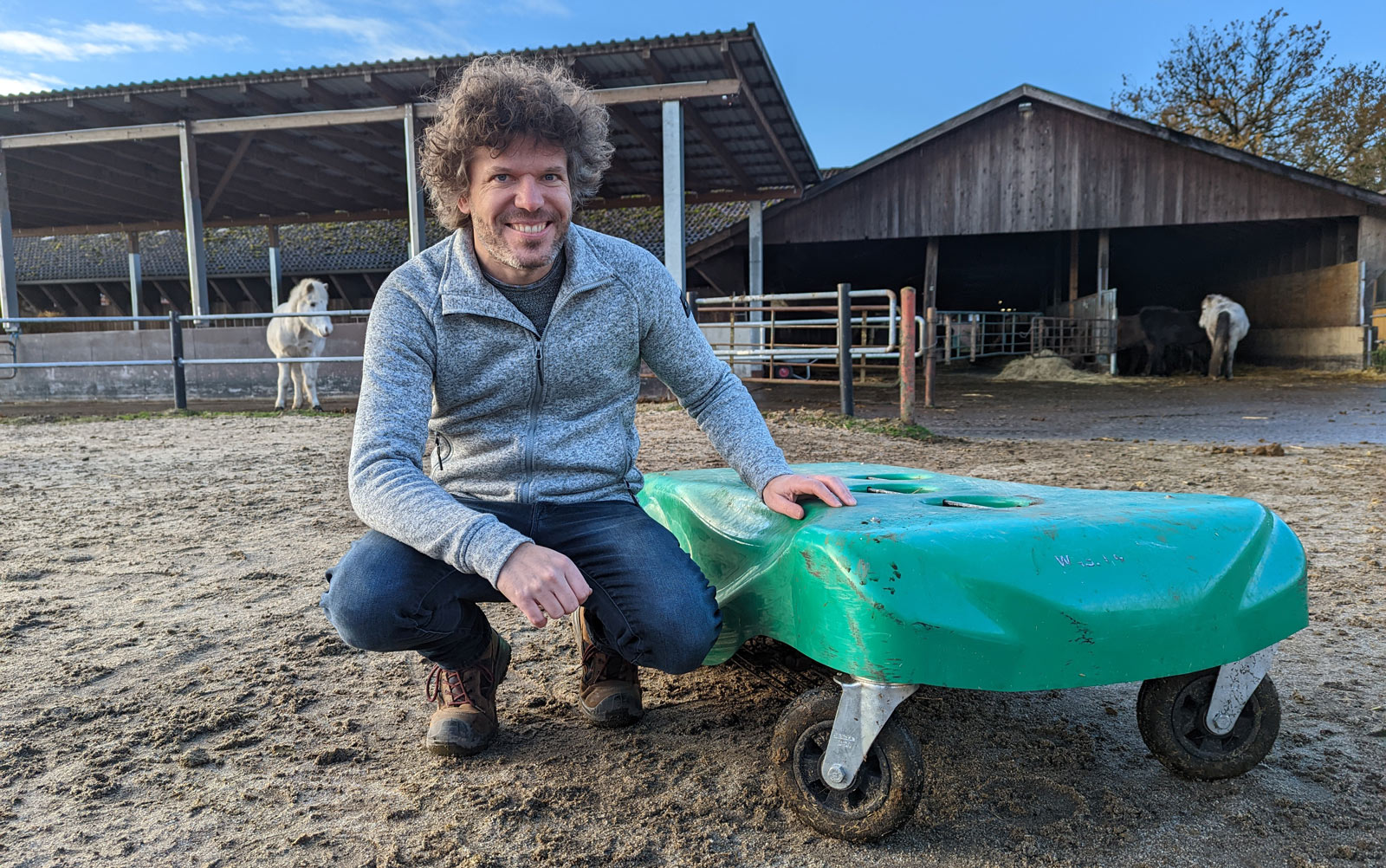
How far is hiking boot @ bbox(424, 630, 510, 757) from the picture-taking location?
5.42 feet

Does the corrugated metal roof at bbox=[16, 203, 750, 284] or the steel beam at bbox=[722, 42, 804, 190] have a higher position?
the steel beam at bbox=[722, 42, 804, 190]

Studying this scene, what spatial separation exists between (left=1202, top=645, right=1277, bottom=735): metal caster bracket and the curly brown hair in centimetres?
146

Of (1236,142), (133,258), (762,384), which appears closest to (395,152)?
(762,384)

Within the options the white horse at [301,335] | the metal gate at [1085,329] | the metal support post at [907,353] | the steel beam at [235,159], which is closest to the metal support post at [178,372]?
the white horse at [301,335]

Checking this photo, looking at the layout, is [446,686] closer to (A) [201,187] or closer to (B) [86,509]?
(B) [86,509]

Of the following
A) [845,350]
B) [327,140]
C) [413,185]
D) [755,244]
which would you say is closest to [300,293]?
[413,185]

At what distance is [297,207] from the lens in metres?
17.5

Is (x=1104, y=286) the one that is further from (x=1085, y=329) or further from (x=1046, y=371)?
(x=1046, y=371)

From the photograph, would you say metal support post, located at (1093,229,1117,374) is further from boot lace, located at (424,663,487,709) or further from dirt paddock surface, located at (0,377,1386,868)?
boot lace, located at (424,663,487,709)

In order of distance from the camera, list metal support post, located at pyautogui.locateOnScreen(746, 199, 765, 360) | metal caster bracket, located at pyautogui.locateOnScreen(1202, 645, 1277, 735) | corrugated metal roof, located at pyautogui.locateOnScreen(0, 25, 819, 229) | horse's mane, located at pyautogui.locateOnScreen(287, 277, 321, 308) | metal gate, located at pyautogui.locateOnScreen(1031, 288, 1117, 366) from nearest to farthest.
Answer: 1. metal caster bracket, located at pyautogui.locateOnScreen(1202, 645, 1277, 735)
2. horse's mane, located at pyautogui.locateOnScreen(287, 277, 321, 308)
3. corrugated metal roof, located at pyautogui.locateOnScreen(0, 25, 819, 229)
4. metal gate, located at pyautogui.locateOnScreen(1031, 288, 1117, 366)
5. metal support post, located at pyautogui.locateOnScreen(746, 199, 765, 360)

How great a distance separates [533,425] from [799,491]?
20.6 inches

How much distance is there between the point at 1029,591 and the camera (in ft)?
4.29

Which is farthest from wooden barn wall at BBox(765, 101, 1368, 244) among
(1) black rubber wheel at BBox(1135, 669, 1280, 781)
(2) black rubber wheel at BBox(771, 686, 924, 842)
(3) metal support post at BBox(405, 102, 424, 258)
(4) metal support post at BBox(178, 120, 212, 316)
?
(2) black rubber wheel at BBox(771, 686, 924, 842)

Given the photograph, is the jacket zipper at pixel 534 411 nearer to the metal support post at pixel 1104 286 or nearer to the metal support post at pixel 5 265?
the metal support post at pixel 5 265
